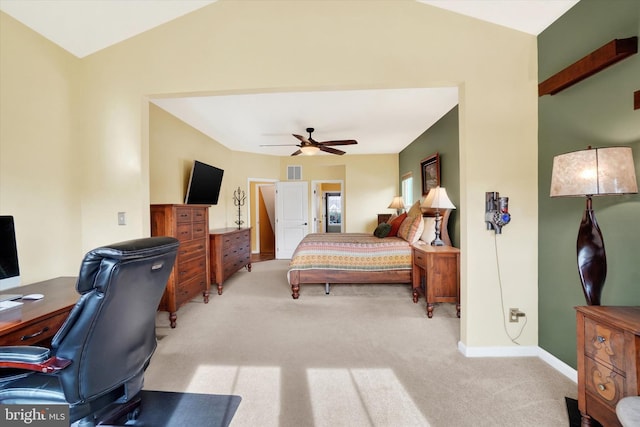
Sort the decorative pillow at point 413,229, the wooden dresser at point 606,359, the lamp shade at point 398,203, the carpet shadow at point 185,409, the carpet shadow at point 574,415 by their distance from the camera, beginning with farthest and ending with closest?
the lamp shade at point 398,203
the decorative pillow at point 413,229
the carpet shadow at point 185,409
the carpet shadow at point 574,415
the wooden dresser at point 606,359

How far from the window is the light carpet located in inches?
123

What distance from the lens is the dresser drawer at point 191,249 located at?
10.1 feet

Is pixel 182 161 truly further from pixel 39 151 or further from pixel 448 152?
pixel 448 152

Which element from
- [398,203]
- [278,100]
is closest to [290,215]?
[398,203]

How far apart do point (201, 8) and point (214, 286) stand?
3.56m

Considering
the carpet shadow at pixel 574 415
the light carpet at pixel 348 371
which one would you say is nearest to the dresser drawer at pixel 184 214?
the light carpet at pixel 348 371

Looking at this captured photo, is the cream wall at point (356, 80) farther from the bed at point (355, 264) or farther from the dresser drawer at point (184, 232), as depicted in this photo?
the bed at point (355, 264)

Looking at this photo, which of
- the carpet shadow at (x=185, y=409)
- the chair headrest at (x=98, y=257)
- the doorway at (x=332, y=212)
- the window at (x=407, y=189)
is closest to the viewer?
the chair headrest at (x=98, y=257)

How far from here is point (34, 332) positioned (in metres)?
1.40

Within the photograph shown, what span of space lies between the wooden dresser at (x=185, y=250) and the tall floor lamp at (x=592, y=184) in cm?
326

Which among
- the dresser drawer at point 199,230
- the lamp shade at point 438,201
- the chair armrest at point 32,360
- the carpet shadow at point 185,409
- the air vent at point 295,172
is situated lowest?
the carpet shadow at point 185,409

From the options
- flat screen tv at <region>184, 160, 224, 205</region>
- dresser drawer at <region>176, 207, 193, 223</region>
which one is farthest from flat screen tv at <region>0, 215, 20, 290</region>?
flat screen tv at <region>184, 160, 224, 205</region>

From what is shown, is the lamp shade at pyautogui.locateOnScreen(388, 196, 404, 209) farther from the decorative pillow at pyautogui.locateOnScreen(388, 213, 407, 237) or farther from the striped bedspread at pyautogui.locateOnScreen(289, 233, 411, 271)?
the striped bedspread at pyautogui.locateOnScreen(289, 233, 411, 271)

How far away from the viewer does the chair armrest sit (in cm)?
108
